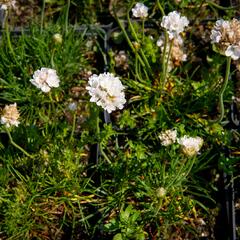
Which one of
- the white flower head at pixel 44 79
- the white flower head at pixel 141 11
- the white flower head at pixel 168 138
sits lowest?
the white flower head at pixel 168 138

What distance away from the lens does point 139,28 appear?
282cm

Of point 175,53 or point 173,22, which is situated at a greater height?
point 173,22

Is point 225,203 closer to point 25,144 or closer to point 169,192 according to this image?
point 169,192

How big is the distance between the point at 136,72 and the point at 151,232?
708 millimetres

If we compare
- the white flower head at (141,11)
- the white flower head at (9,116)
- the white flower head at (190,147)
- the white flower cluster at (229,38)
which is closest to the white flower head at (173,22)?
the white flower head at (141,11)

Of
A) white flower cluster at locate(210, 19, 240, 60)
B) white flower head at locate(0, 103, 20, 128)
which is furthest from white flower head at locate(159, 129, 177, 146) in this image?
white flower head at locate(0, 103, 20, 128)

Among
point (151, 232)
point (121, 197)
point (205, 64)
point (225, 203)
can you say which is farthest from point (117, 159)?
point (205, 64)

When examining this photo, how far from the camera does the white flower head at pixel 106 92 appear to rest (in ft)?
6.46

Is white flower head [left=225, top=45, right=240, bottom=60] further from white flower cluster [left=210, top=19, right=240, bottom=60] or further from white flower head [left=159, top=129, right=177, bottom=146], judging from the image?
white flower head [left=159, top=129, right=177, bottom=146]

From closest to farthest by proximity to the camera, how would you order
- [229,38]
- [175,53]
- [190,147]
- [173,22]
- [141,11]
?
[229,38] → [190,147] → [173,22] → [141,11] → [175,53]

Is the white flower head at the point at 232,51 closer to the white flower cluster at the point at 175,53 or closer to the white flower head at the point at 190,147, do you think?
the white flower head at the point at 190,147

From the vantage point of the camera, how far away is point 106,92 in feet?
6.46

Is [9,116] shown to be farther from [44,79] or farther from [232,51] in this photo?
[232,51]

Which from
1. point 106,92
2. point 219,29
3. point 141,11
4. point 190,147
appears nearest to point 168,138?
point 190,147
